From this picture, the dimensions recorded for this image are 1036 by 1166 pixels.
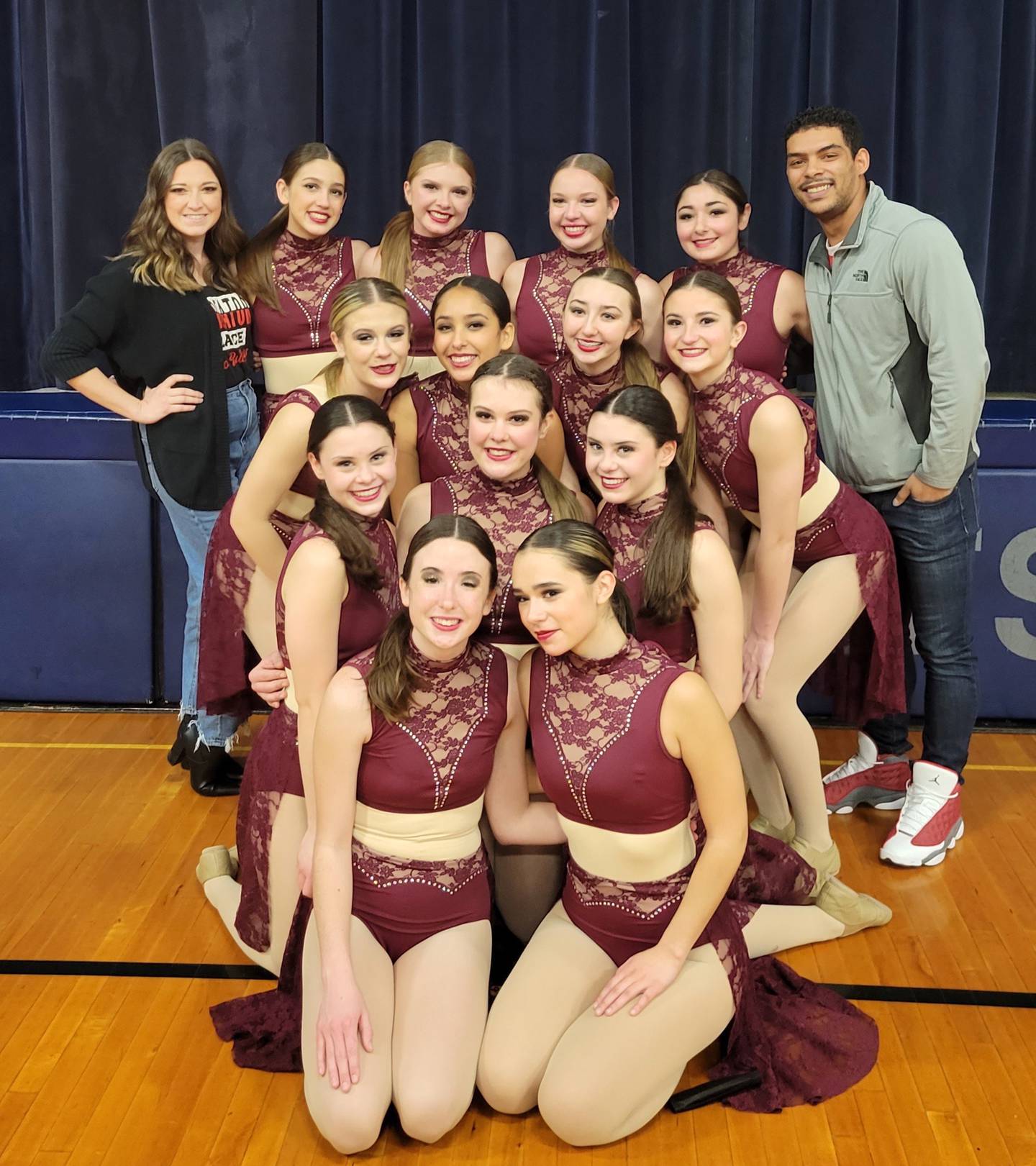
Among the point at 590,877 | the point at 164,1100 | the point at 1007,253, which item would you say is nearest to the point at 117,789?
the point at 164,1100

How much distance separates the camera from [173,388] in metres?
3.34

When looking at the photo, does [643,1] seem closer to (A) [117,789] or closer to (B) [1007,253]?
(B) [1007,253]

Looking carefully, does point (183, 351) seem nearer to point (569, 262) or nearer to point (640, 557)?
point (569, 262)

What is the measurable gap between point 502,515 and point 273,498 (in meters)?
0.53

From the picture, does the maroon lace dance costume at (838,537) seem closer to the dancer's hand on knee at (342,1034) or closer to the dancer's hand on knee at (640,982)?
the dancer's hand on knee at (640,982)

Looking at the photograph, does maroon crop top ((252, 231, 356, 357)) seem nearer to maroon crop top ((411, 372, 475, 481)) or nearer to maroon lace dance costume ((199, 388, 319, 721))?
maroon lace dance costume ((199, 388, 319, 721))

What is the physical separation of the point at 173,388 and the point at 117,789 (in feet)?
3.33

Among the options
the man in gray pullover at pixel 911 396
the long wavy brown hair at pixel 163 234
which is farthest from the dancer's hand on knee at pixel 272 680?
the man in gray pullover at pixel 911 396

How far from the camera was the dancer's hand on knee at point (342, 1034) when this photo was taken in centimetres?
220

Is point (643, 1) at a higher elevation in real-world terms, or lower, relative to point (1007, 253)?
higher

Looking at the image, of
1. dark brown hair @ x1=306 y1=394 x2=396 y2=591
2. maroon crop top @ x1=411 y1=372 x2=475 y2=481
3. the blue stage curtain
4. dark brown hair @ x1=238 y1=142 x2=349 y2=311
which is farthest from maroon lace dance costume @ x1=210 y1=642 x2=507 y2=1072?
the blue stage curtain

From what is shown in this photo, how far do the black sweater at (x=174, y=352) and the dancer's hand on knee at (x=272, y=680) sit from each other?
755mm

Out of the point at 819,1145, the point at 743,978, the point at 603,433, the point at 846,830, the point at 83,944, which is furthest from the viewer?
the point at 846,830

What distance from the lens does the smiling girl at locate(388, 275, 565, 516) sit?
109 inches
